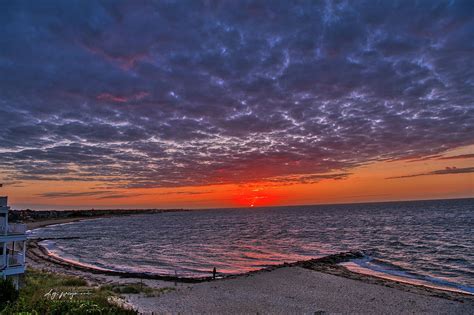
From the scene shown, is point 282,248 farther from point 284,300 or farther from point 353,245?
point 284,300

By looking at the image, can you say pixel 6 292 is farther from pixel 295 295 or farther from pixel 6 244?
pixel 295 295

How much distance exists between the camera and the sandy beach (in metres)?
23.9

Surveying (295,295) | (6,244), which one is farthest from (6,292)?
(295,295)

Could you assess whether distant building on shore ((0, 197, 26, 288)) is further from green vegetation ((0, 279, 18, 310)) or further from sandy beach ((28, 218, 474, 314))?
sandy beach ((28, 218, 474, 314))

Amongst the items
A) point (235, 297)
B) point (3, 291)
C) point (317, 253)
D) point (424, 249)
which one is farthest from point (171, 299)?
point (424, 249)

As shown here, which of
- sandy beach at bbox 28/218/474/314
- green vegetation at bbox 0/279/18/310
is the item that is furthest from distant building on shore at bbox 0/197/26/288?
sandy beach at bbox 28/218/474/314

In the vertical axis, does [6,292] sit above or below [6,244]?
below

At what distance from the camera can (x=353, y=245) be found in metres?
60.1

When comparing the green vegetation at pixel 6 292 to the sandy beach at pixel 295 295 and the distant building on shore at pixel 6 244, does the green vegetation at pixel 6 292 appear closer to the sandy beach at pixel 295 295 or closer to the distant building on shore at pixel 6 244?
the distant building on shore at pixel 6 244

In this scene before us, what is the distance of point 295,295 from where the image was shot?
90.3 feet

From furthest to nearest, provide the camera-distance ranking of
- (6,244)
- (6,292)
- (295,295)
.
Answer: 1. (295,295)
2. (6,244)
3. (6,292)

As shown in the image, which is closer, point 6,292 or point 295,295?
point 6,292

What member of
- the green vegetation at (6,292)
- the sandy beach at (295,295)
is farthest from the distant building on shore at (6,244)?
the sandy beach at (295,295)

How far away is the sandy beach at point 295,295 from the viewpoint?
78.3ft
